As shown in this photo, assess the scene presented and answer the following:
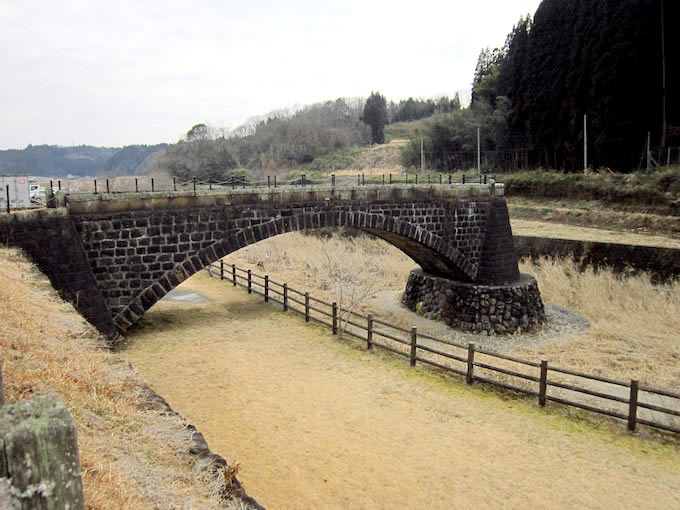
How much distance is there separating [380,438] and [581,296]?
15921 millimetres

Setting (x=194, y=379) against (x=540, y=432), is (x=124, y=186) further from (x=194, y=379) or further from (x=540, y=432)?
(x=540, y=432)

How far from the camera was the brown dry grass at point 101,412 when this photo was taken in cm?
425

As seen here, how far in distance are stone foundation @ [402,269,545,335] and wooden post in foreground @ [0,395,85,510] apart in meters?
17.9

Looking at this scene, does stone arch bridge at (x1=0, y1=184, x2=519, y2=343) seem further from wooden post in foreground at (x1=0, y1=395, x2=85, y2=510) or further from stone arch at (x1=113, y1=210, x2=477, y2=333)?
wooden post in foreground at (x1=0, y1=395, x2=85, y2=510)

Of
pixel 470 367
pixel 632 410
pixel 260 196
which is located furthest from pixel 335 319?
pixel 632 410

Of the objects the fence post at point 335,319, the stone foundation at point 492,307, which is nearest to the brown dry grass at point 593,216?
the stone foundation at point 492,307

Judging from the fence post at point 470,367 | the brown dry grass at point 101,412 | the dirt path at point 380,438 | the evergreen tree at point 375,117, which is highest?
the evergreen tree at point 375,117

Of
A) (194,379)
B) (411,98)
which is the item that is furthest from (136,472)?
(411,98)

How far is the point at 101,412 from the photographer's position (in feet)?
19.1

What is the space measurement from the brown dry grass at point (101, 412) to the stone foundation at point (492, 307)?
14198 millimetres

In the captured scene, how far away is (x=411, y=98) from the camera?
122 m

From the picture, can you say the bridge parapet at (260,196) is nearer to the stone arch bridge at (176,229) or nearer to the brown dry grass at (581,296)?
the stone arch bridge at (176,229)

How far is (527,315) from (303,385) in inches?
423

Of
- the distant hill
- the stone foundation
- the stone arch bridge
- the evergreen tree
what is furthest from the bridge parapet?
the evergreen tree
